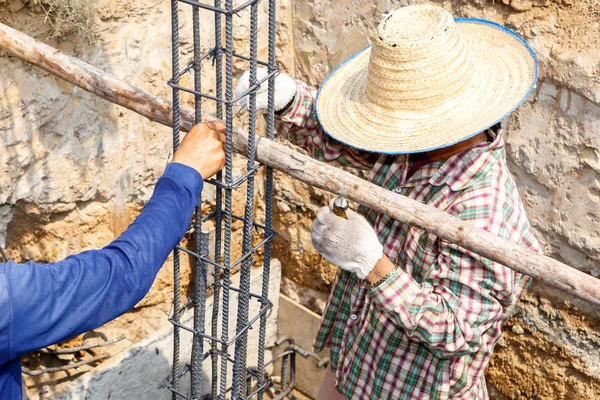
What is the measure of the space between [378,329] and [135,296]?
96 cm

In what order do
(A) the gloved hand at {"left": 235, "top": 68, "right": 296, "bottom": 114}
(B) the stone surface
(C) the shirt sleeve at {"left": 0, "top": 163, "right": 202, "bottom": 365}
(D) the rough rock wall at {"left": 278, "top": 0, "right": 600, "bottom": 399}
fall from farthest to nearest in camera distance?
1. (B) the stone surface
2. (D) the rough rock wall at {"left": 278, "top": 0, "right": 600, "bottom": 399}
3. (A) the gloved hand at {"left": 235, "top": 68, "right": 296, "bottom": 114}
4. (C) the shirt sleeve at {"left": 0, "top": 163, "right": 202, "bottom": 365}

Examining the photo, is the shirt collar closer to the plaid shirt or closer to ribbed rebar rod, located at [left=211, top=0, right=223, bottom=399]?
the plaid shirt

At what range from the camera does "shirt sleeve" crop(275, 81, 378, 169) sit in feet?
8.87

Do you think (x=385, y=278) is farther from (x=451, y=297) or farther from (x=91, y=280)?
(x=91, y=280)

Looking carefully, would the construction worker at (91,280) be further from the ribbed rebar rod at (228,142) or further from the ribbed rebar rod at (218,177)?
the ribbed rebar rod at (218,177)

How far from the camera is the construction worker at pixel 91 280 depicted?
5.82ft

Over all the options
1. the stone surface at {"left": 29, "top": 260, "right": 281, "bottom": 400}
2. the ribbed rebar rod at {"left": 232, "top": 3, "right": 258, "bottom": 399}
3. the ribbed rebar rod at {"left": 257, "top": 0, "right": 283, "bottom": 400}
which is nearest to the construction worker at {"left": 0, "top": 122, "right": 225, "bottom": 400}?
the ribbed rebar rod at {"left": 232, "top": 3, "right": 258, "bottom": 399}

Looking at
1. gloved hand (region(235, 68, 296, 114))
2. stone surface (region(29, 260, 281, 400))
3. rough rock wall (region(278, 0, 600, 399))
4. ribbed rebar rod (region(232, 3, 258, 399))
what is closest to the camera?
ribbed rebar rod (region(232, 3, 258, 399))

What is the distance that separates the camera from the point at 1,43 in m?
2.36

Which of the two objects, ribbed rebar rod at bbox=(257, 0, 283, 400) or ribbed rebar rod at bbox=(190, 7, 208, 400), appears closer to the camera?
ribbed rebar rod at bbox=(257, 0, 283, 400)

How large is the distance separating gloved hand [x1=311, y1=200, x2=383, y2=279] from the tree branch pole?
24cm

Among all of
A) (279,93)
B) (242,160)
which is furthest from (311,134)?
(242,160)

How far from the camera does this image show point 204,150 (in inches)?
82.7

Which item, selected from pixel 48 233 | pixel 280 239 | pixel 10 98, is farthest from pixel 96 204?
pixel 280 239
